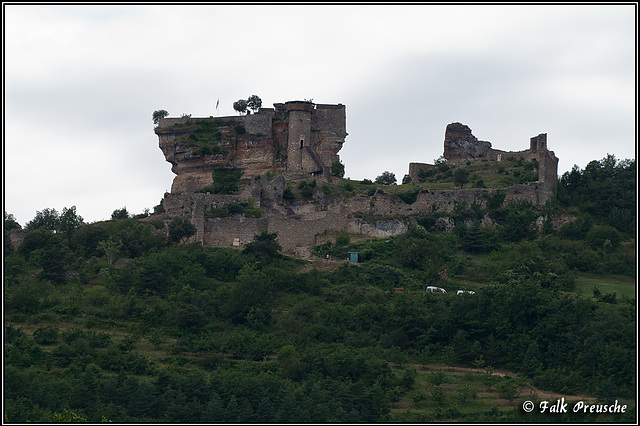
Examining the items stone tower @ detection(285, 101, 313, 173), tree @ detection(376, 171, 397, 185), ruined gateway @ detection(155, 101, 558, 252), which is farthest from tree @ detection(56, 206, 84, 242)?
tree @ detection(376, 171, 397, 185)

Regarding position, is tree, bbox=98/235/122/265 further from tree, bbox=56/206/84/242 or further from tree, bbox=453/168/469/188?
tree, bbox=453/168/469/188

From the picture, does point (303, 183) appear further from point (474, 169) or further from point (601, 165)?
point (601, 165)

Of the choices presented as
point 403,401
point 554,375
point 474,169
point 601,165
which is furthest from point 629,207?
point 403,401

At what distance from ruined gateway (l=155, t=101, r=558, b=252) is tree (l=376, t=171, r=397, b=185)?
1.03 metres

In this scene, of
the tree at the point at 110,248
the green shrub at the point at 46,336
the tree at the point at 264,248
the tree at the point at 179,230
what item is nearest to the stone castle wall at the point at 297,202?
the tree at the point at 179,230

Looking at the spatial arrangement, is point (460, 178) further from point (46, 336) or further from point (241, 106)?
point (46, 336)

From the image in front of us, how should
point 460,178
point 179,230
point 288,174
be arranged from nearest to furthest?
point 179,230 → point 460,178 → point 288,174

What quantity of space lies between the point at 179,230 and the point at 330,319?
31.3ft

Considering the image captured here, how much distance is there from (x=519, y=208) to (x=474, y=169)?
7.32 metres

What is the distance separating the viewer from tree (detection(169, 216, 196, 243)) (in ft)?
160

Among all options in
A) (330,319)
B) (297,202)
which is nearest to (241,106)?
(297,202)

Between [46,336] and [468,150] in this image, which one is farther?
[468,150]

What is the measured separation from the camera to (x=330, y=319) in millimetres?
42406

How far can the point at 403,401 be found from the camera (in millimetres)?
36219
